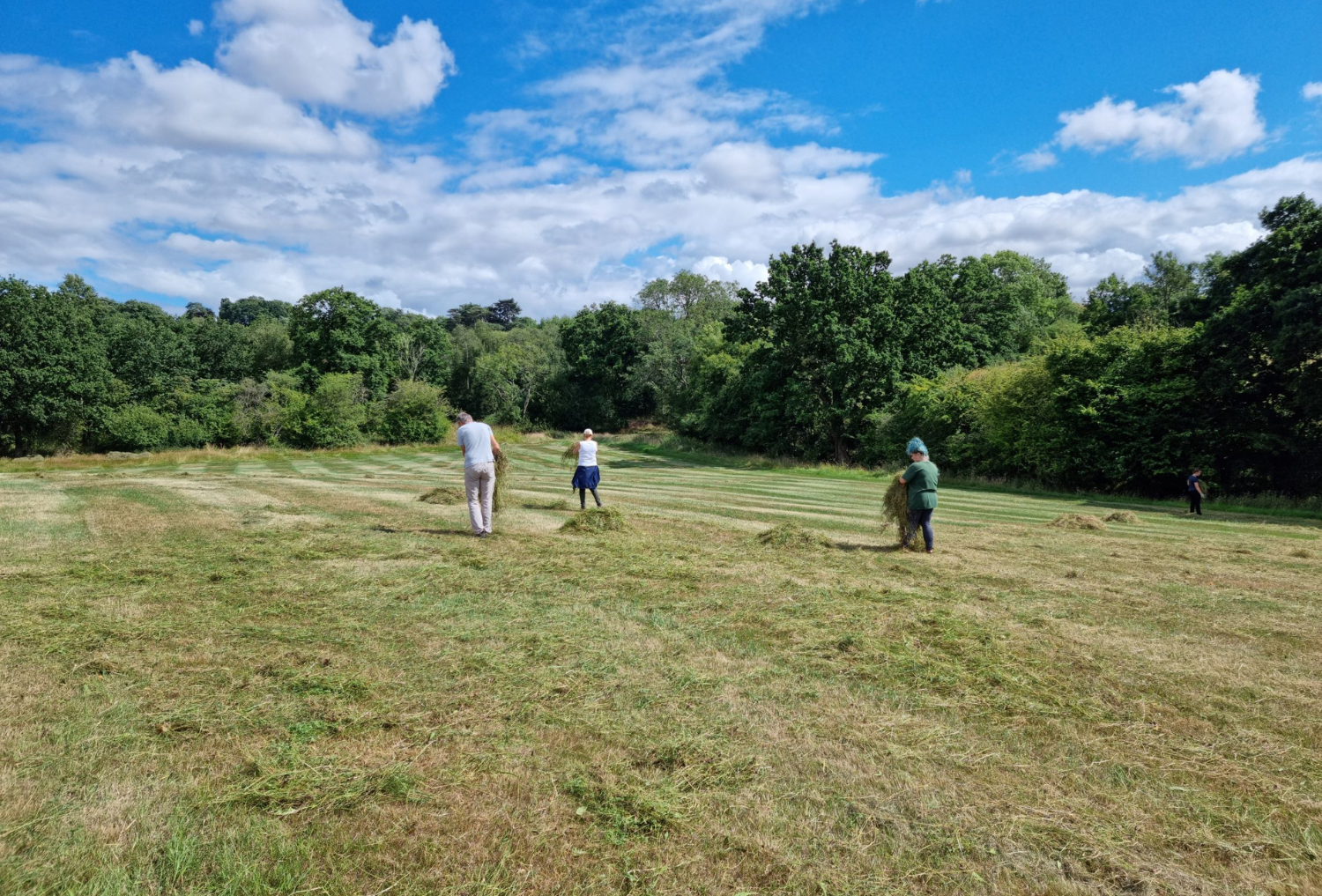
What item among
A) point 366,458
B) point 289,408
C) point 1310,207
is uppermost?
point 1310,207

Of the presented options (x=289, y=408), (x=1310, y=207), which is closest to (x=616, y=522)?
(x=1310, y=207)

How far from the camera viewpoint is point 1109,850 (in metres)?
3.45

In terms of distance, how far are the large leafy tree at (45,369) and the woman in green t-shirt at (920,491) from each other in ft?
206

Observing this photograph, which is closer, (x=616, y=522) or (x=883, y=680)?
(x=883, y=680)

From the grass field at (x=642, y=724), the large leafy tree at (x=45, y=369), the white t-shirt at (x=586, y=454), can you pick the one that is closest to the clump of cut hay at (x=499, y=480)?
the white t-shirt at (x=586, y=454)

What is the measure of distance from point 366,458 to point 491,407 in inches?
1403

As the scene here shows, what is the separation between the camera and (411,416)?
60.1 m

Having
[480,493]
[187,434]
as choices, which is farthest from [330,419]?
[480,493]

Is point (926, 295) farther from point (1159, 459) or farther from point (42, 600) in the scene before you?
point (42, 600)

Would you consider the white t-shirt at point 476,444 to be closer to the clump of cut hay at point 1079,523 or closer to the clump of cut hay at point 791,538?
the clump of cut hay at point 791,538

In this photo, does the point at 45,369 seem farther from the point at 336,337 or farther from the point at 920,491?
the point at 920,491

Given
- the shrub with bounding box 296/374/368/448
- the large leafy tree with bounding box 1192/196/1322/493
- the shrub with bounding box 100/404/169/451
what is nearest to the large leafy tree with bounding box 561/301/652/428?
the shrub with bounding box 296/374/368/448

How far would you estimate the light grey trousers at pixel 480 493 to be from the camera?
38.5 feet

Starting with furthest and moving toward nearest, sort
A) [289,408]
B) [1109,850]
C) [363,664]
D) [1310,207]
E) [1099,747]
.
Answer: [289,408], [1310,207], [363,664], [1099,747], [1109,850]
